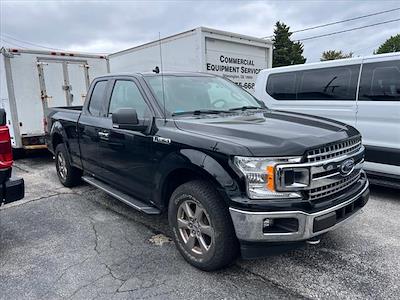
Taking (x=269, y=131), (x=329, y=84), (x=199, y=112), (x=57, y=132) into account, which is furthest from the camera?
(x=57, y=132)

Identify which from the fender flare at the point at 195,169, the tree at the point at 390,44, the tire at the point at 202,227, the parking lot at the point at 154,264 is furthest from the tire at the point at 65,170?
the tree at the point at 390,44

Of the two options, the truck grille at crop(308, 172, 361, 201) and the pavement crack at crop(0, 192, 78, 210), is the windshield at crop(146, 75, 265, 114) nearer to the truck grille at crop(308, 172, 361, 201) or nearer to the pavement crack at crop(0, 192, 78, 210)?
the truck grille at crop(308, 172, 361, 201)

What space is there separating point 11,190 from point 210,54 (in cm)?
566

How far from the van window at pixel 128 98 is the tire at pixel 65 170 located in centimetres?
181

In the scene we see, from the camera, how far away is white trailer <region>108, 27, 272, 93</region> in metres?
8.05

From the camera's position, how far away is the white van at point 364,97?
4988mm

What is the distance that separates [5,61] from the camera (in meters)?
7.76

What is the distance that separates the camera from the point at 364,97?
530 cm

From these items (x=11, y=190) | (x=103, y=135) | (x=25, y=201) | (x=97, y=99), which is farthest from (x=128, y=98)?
(x=25, y=201)

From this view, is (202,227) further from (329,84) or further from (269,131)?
(329,84)

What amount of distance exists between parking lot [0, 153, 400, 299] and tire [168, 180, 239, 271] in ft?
0.52

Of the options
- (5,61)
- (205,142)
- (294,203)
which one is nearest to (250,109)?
(205,142)

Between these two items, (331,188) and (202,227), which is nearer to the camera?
(331,188)

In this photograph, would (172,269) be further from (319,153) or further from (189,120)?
(319,153)
